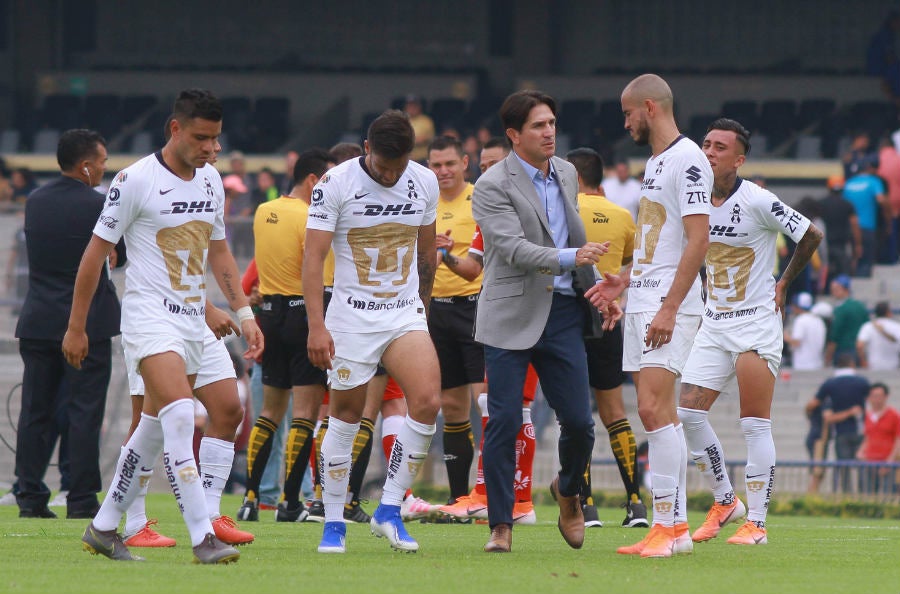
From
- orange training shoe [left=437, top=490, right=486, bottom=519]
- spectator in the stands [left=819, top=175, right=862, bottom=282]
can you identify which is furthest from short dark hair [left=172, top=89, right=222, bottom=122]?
spectator in the stands [left=819, top=175, right=862, bottom=282]

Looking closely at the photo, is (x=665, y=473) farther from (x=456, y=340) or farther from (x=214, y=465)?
(x=456, y=340)

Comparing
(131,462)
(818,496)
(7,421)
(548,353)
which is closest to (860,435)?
(818,496)

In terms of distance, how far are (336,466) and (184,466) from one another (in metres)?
1.05

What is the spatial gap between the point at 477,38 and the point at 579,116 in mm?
3921

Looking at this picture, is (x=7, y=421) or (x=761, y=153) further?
(x=761, y=153)

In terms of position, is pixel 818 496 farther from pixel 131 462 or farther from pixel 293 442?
pixel 131 462

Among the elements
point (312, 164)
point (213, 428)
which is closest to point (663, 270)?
point (213, 428)

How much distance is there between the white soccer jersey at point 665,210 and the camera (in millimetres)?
7957

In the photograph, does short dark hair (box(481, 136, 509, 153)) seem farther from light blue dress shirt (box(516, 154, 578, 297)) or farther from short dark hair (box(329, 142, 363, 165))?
light blue dress shirt (box(516, 154, 578, 297))

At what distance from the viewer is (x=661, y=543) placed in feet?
26.3

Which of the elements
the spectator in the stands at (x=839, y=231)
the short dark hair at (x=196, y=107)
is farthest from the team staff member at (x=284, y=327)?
the spectator in the stands at (x=839, y=231)

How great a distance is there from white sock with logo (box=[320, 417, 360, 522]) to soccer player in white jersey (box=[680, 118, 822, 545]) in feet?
7.12

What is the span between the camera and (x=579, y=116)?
102 ft

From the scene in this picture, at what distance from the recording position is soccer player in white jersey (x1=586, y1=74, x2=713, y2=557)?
7.89 m
